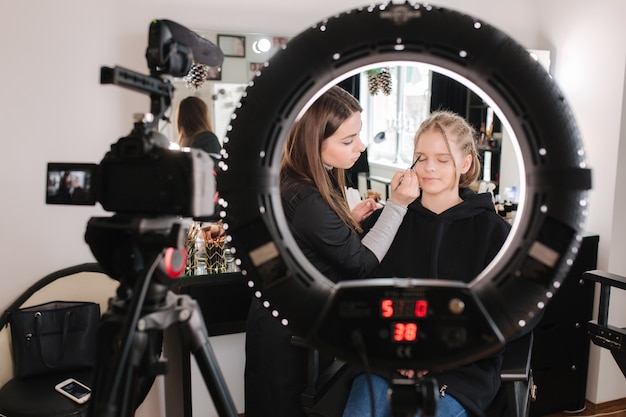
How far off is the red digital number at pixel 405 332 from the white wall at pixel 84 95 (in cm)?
171

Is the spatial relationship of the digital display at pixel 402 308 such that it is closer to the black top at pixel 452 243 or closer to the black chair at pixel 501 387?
the black chair at pixel 501 387

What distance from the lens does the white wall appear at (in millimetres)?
1974

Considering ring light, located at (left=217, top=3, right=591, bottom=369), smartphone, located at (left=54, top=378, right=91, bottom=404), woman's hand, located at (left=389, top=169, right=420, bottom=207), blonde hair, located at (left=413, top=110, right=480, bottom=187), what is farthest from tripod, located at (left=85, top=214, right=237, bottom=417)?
smartphone, located at (left=54, top=378, right=91, bottom=404)

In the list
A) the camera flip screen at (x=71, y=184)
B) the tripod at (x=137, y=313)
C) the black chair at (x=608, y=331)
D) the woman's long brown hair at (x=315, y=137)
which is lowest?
the black chair at (x=608, y=331)

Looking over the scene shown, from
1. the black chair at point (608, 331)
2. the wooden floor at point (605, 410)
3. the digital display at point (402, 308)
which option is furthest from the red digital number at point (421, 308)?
the wooden floor at point (605, 410)

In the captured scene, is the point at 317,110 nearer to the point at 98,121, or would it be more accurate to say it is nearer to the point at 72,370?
the point at 98,121

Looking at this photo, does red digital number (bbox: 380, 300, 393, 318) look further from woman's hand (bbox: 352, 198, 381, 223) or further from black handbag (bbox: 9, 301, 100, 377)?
black handbag (bbox: 9, 301, 100, 377)

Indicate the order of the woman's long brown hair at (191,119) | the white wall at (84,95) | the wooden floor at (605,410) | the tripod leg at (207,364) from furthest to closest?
the wooden floor at (605,410), the woman's long brown hair at (191,119), the white wall at (84,95), the tripod leg at (207,364)

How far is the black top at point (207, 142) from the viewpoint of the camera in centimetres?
221

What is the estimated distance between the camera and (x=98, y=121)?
208cm

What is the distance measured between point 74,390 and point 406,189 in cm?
128

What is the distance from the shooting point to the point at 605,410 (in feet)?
8.11

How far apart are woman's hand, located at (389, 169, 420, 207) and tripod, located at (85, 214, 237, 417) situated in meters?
0.79

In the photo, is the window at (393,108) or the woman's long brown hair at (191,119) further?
the window at (393,108)
